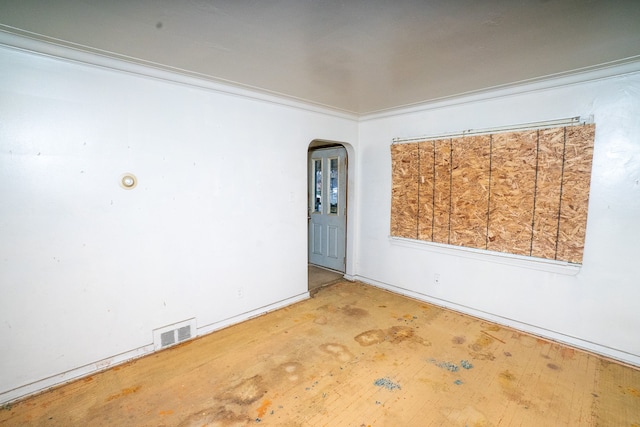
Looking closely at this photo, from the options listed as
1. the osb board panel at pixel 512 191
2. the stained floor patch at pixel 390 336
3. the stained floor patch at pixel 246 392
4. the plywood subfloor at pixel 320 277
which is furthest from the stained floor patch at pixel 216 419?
the osb board panel at pixel 512 191

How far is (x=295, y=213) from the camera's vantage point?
13.0ft

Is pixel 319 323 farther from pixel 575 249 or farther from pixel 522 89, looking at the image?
pixel 522 89

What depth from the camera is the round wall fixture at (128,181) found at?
8.45ft

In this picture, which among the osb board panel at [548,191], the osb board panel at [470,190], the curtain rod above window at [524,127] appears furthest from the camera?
the osb board panel at [470,190]

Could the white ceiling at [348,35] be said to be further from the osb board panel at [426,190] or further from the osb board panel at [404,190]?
the osb board panel at [404,190]

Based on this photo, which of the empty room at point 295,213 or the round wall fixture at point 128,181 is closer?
the empty room at point 295,213

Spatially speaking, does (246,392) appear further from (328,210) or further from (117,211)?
(328,210)

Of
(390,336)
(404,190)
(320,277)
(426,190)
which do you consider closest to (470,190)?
(426,190)

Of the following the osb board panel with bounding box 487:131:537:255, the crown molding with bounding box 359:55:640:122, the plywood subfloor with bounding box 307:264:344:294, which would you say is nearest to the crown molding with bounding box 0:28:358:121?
the crown molding with bounding box 359:55:640:122

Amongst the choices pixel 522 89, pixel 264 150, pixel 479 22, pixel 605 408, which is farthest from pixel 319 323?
pixel 522 89

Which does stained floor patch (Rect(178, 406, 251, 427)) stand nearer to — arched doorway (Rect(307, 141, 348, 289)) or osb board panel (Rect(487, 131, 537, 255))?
arched doorway (Rect(307, 141, 348, 289))

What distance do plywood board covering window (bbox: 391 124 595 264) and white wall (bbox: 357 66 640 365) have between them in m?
0.14

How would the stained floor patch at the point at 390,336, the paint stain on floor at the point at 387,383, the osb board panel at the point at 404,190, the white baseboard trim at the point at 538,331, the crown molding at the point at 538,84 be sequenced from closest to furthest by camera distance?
the paint stain on floor at the point at 387,383 < the crown molding at the point at 538,84 < the white baseboard trim at the point at 538,331 < the stained floor patch at the point at 390,336 < the osb board panel at the point at 404,190

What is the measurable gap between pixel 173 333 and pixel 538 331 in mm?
3896
